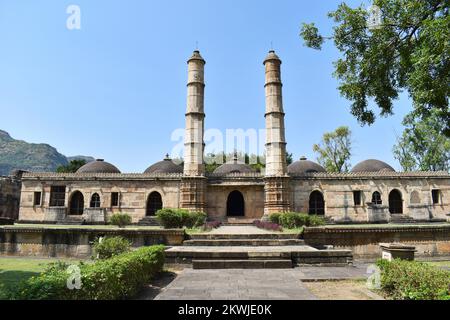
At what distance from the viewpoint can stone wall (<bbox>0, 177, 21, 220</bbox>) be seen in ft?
78.6

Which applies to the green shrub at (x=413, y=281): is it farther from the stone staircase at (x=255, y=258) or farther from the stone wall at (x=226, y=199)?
the stone wall at (x=226, y=199)

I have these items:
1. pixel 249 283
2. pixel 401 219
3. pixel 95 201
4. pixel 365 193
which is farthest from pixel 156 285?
pixel 401 219

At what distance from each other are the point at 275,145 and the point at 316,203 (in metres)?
4.90

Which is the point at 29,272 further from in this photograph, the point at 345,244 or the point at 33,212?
the point at 33,212

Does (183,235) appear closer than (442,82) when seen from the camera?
No

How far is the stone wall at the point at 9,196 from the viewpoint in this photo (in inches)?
944

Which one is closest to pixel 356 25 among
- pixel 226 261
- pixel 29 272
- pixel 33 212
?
pixel 226 261

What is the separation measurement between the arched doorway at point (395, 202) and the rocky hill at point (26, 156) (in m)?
127

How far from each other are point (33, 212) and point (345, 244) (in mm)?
20431

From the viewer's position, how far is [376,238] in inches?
543

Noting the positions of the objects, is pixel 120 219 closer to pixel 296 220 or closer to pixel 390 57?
pixel 296 220

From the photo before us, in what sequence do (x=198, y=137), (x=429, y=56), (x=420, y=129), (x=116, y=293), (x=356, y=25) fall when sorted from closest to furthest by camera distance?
(x=116, y=293) → (x=429, y=56) → (x=356, y=25) → (x=198, y=137) → (x=420, y=129)

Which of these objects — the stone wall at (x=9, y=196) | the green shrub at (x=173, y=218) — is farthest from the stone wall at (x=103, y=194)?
the green shrub at (x=173, y=218)

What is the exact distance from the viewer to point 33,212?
2281 cm
